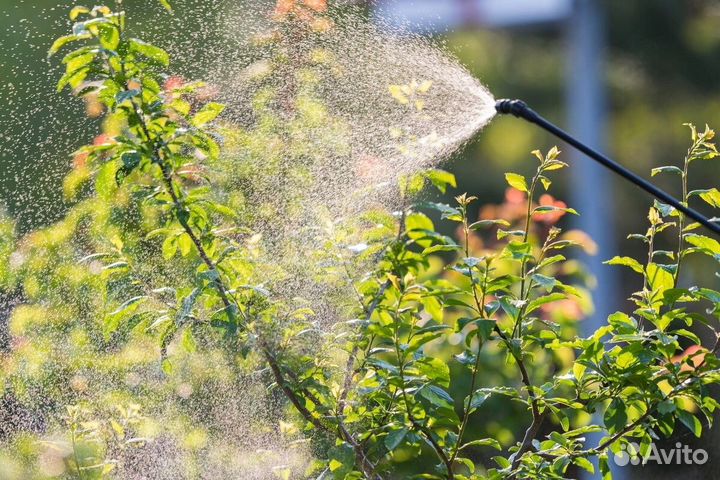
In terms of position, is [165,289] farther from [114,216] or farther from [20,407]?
[20,407]

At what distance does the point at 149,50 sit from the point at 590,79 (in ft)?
10.0

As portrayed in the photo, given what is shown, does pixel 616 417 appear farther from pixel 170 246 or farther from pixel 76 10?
pixel 76 10

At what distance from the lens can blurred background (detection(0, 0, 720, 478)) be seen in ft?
13.4

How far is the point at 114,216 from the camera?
6.24 feet

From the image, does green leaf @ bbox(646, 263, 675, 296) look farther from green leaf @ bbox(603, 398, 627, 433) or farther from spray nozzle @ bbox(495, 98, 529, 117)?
spray nozzle @ bbox(495, 98, 529, 117)

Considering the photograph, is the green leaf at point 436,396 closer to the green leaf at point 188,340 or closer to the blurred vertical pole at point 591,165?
the green leaf at point 188,340

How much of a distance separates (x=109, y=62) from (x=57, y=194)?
4.35 feet

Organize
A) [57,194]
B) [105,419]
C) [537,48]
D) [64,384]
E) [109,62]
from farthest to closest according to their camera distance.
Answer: [537,48] < [57,194] < [64,384] < [105,419] < [109,62]

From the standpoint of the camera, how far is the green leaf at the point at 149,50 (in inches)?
53.3

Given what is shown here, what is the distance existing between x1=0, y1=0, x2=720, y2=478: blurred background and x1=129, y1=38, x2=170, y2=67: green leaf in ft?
7.22

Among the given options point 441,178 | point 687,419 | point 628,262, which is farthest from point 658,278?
point 441,178

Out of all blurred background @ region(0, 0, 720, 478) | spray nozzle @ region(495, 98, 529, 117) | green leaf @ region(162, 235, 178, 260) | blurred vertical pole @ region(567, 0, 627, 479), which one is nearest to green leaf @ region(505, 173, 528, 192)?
spray nozzle @ region(495, 98, 529, 117)

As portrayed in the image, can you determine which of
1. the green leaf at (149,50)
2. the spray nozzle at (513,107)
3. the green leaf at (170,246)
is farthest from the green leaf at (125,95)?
the spray nozzle at (513,107)

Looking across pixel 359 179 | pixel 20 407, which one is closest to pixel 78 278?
pixel 20 407
